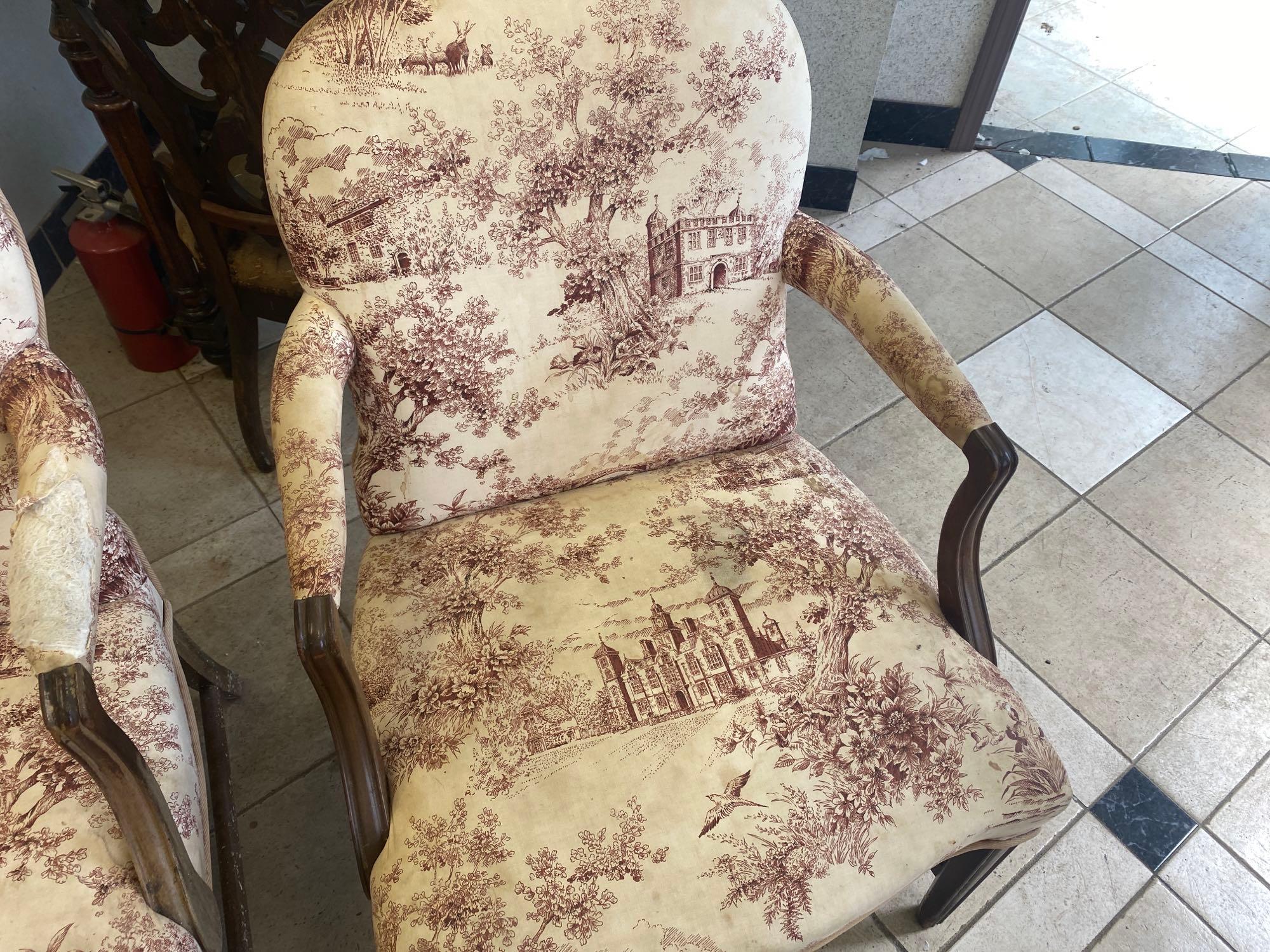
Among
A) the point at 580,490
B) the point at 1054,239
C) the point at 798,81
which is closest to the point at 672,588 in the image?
the point at 580,490

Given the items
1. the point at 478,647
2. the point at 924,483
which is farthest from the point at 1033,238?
the point at 478,647

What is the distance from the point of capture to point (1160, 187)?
7.25ft

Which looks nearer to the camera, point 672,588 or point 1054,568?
point 672,588

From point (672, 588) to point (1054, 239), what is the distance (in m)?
1.66

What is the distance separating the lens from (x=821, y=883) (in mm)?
745

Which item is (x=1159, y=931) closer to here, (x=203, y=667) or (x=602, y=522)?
(x=602, y=522)

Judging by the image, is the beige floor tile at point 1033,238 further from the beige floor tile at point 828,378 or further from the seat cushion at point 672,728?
the seat cushion at point 672,728

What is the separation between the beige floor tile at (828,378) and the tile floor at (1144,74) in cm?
102

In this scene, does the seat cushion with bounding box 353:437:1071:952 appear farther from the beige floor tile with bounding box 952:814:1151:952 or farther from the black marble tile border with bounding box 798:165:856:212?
the black marble tile border with bounding box 798:165:856:212

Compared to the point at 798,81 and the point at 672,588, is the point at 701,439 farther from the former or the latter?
the point at 798,81

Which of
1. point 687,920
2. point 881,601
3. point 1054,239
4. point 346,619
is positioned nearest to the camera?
point 687,920

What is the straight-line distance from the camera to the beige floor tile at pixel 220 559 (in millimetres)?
1438

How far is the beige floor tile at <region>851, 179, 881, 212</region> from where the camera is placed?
2.12m

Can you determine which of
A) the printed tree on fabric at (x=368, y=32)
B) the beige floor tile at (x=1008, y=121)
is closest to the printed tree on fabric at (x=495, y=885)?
the printed tree on fabric at (x=368, y=32)
